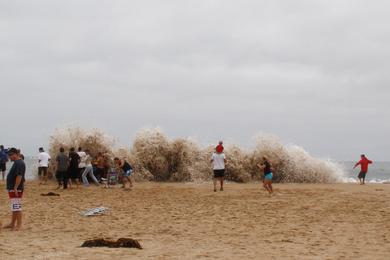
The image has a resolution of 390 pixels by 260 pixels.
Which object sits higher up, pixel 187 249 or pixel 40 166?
pixel 40 166

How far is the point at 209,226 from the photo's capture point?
10.9 m

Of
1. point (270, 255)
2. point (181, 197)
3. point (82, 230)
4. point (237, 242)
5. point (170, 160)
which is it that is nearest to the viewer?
point (270, 255)

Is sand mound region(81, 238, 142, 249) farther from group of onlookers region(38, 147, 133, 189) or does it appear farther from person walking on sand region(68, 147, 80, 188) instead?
person walking on sand region(68, 147, 80, 188)

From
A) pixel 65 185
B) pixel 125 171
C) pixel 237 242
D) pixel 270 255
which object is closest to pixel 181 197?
pixel 125 171

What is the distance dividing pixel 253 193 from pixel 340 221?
22.3 feet

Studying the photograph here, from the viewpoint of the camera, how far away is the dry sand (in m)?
8.01

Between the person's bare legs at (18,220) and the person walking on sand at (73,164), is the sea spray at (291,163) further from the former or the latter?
the person's bare legs at (18,220)

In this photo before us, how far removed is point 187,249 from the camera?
8289 millimetres

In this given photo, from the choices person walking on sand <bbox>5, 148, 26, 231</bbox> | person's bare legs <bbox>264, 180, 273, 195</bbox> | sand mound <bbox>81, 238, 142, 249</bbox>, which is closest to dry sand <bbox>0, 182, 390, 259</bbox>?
sand mound <bbox>81, 238, 142, 249</bbox>

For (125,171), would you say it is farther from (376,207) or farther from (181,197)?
(376,207)

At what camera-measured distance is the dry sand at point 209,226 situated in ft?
26.3

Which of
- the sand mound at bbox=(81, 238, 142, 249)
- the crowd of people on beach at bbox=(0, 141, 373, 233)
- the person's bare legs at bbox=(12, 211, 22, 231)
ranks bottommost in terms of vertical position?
the sand mound at bbox=(81, 238, 142, 249)

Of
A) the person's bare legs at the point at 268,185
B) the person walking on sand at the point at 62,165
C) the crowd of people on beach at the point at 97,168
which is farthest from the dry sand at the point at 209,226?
the person walking on sand at the point at 62,165

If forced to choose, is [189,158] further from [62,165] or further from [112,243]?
[112,243]
